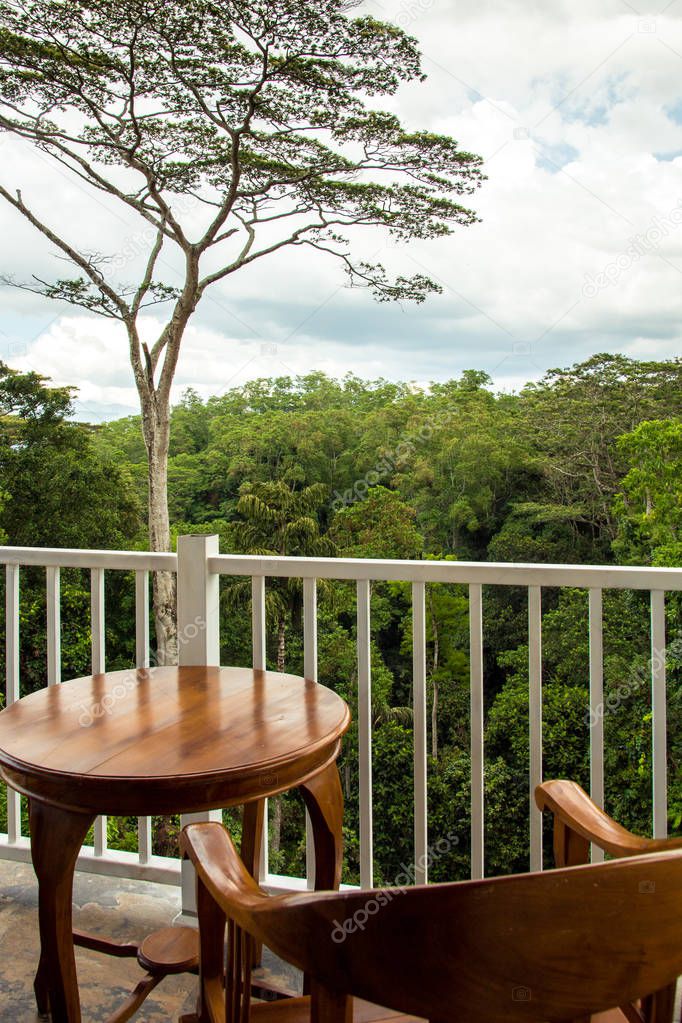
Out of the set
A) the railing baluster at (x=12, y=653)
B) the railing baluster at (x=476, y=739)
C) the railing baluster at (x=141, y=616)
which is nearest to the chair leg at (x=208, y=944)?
the railing baluster at (x=476, y=739)

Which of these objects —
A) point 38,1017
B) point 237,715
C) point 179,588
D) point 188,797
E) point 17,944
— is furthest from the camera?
point 179,588

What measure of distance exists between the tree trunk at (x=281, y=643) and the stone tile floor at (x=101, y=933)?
10.4 metres

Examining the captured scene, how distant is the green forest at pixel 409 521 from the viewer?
40.9 ft

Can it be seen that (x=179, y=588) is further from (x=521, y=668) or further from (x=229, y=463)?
(x=521, y=668)

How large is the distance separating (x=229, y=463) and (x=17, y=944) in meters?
11.5

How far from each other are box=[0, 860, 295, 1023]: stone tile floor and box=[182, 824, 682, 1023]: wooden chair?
127 centimetres

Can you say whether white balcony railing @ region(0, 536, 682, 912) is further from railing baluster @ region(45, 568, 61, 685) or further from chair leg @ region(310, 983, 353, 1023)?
chair leg @ region(310, 983, 353, 1023)

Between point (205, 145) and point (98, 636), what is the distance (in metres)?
9.67

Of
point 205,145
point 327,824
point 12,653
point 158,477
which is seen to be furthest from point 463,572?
point 205,145

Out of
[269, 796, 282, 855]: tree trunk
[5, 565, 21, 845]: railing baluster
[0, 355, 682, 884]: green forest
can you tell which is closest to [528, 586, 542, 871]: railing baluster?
[5, 565, 21, 845]: railing baluster

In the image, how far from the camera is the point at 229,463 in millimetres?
13078

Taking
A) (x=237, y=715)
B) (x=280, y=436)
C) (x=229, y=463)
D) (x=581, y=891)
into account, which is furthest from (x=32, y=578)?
(x=581, y=891)

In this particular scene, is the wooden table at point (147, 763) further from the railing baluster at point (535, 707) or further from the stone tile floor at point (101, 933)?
the railing baluster at point (535, 707)

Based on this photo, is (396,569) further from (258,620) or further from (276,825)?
(276,825)
